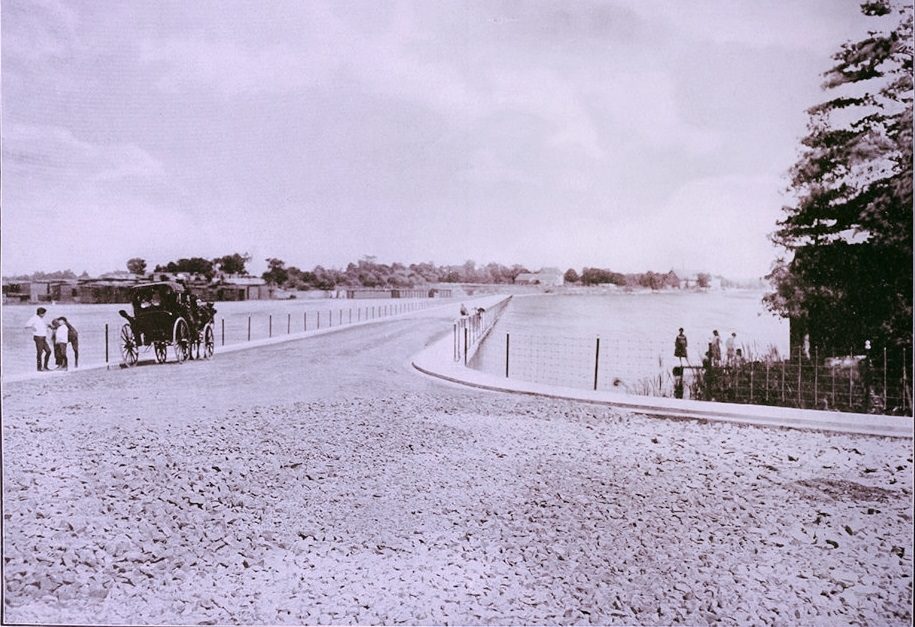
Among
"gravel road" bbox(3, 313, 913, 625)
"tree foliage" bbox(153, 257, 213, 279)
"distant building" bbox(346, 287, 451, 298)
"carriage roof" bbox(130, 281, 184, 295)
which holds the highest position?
"tree foliage" bbox(153, 257, 213, 279)

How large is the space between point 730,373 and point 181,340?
9.30ft

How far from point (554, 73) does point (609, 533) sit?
2149 mm

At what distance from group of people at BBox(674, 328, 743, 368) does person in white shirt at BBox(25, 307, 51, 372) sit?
10.3ft

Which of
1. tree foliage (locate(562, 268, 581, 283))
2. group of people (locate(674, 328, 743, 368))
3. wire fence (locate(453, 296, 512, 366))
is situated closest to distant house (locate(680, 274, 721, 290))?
group of people (locate(674, 328, 743, 368))

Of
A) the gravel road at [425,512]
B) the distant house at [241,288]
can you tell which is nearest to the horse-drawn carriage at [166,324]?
the distant house at [241,288]

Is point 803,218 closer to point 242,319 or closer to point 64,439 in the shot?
point 242,319

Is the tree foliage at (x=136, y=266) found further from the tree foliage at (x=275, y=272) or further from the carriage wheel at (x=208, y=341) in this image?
the tree foliage at (x=275, y=272)

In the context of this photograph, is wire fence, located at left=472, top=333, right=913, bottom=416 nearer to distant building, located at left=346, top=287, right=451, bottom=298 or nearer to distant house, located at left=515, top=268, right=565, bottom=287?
distant house, located at left=515, top=268, right=565, bottom=287

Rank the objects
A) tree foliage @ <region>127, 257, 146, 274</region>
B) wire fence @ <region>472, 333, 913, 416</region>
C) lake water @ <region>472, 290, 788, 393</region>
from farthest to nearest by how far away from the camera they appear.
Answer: tree foliage @ <region>127, 257, 146, 274</region> → lake water @ <region>472, 290, 788, 393</region> → wire fence @ <region>472, 333, 913, 416</region>

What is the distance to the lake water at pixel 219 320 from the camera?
277 cm

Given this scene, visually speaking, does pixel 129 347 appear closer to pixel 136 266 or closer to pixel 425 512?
pixel 136 266

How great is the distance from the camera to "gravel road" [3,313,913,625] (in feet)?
7.79

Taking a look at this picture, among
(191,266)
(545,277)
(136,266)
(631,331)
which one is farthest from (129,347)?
(631,331)

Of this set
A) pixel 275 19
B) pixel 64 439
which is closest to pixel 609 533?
pixel 64 439
